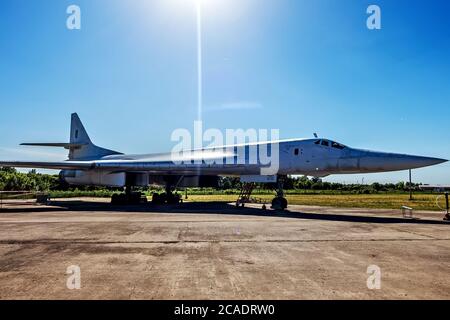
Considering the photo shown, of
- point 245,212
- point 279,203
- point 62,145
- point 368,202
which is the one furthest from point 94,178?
point 368,202

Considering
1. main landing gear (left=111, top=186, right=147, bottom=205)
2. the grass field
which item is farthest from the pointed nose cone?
main landing gear (left=111, top=186, right=147, bottom=205)

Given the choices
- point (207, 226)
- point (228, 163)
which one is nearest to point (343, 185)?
point (228, 163)

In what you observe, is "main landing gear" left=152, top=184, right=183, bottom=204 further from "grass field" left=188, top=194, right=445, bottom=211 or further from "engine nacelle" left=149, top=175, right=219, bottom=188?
"grass field" left=188, top=194, right=445, bottom=211

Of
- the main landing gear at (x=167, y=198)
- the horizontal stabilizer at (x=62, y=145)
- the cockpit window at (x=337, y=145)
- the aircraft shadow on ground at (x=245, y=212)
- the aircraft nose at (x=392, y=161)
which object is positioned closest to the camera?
the aircraft shadow on ground at (x=245, y=212)

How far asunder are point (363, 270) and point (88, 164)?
19.0 meters

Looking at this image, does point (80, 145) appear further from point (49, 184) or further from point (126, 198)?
point (49, 184)

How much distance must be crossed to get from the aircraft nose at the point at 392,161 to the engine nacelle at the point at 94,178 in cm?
1439

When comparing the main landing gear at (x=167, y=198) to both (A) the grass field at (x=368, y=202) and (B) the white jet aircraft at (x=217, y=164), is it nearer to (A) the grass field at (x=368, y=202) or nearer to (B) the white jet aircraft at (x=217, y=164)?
(B) the white jet aircraft at (x=217, y=164)

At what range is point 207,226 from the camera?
9.38m

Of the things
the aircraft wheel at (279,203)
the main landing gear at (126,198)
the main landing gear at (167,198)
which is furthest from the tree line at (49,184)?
the main landing gear at (126,198)

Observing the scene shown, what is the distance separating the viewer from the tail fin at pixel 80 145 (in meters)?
27.4

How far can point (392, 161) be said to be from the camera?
1230 cm

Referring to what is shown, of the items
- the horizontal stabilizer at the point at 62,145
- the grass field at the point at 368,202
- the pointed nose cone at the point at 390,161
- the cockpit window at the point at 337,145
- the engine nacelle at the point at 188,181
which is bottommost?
the grass field at the point at 368,202

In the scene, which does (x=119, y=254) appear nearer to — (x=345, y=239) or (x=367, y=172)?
(x=345, y=239)
